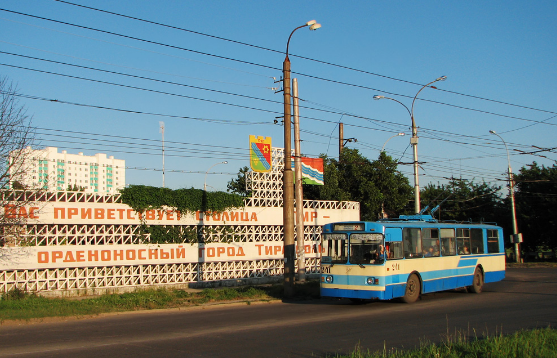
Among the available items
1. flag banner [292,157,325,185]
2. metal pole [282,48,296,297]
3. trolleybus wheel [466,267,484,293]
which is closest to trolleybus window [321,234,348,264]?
metal pole [282,48,296,297]

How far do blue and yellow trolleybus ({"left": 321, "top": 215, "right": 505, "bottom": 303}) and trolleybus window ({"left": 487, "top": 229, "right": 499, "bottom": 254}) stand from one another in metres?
2.48

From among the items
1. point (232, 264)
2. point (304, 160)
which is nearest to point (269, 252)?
point (232, 264)

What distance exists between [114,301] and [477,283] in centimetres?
1458

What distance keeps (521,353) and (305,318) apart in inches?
298

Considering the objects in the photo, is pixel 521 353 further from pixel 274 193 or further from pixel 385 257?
pixel 274 193

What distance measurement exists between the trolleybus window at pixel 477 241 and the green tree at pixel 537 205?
99.5 ft

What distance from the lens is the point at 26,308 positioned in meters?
16.1

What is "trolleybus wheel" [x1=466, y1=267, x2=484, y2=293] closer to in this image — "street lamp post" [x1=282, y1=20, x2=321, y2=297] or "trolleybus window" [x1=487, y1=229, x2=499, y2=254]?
"trolleybus window" [x1=487, y1=229, x2=499, y2=254]

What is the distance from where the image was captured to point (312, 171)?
29.5 m

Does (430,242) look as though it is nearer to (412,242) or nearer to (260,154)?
(412,242)

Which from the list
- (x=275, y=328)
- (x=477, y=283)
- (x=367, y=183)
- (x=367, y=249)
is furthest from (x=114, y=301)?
(x=367, y=183)

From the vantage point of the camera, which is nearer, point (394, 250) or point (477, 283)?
point (394, 250)

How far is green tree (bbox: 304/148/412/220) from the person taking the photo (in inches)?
1431

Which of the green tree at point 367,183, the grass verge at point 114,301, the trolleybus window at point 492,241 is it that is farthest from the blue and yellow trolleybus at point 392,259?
the green tree at point 367,183
